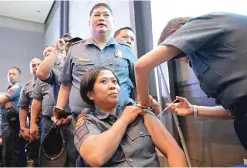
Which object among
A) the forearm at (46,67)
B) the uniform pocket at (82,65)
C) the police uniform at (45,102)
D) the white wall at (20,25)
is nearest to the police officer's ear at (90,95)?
the uniform pocket at (82,65)

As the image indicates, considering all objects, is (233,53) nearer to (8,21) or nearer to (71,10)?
(71,10)

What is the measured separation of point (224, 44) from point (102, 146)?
61 centimetres

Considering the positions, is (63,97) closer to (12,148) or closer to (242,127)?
(242,127)

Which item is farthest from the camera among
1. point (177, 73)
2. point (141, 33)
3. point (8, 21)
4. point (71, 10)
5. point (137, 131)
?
point (8, 21)

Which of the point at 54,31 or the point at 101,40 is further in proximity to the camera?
the point at 54,31

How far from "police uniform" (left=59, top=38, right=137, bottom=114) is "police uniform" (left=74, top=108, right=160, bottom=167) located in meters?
0.34

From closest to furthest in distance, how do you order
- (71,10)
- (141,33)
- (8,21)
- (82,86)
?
(82,86), (141,33), (71,10), (8,21)

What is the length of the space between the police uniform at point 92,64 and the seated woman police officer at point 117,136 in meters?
0.26

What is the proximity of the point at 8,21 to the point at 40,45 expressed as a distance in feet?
3.31

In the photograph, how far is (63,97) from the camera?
1.56 meters

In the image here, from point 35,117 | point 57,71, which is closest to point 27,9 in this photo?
point 35,117

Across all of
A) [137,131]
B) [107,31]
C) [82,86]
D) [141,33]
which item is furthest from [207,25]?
[141,33]

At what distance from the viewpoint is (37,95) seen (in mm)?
2227

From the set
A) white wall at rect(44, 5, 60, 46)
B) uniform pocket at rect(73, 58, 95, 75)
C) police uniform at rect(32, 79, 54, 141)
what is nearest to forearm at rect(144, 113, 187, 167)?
uniform pocket at rect(73, 58, 95, 75)
